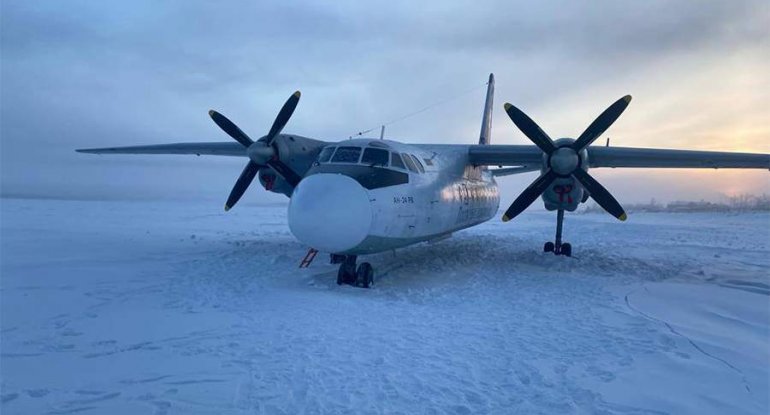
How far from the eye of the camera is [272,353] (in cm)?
502

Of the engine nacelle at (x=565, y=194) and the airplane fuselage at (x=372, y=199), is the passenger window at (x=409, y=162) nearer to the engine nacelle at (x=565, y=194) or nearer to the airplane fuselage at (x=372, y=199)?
the airplane fuselage at (x=372, y=199)

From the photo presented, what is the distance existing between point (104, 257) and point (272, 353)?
8936 mm

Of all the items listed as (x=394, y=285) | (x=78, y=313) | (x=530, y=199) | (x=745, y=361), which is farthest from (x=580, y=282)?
(x=78, y=313)

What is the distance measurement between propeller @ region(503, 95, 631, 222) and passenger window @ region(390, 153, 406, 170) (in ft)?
12.1

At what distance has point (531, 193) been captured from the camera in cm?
1322

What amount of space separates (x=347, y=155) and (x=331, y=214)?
2.10 m

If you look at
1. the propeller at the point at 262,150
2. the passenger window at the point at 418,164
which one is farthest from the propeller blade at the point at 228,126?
the passenger window at the point at 418,164

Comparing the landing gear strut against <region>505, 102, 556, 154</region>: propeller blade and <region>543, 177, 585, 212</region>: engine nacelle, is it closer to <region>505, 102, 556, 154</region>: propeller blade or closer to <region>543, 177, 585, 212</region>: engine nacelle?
<region>505, 102, 556, 154</region>: propeller blade

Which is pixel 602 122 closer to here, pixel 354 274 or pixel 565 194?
pixel 565 194

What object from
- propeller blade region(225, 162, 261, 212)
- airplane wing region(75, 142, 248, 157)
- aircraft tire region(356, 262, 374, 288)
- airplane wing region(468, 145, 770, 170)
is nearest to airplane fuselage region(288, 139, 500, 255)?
aircraft tire region(356, 262, 374, 288)

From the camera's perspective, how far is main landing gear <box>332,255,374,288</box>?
30.9 feet

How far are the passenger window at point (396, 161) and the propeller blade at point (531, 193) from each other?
163 inches

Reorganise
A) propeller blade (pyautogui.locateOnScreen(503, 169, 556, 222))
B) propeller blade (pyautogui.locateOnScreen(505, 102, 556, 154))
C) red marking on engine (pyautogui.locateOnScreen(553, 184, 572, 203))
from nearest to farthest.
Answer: propeller blade (pyautogui.locateOnScreen(505, 102, 556, 154)), propeller blade (pyautogui.locateOnScreen(503, 169, 556, 222)), red marking on engine (pyautogui.locateOnScreen(553, 184, 572, 203))

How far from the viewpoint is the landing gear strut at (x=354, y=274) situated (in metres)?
9.41
